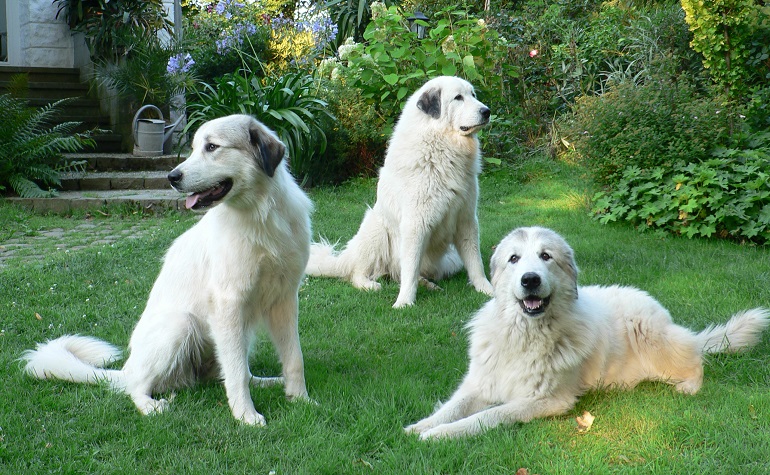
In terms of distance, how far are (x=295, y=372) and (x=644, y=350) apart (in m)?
1.90

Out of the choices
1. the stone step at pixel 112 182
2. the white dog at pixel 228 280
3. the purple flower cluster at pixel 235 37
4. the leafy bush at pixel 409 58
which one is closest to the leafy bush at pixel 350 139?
the leafy bush at pixel 409 58

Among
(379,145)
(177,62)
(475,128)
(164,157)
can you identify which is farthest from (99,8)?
(475,128)

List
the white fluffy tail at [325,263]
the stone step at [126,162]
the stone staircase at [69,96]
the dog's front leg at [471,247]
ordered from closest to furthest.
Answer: the dog's front leg at [471,247], the white fluffy tail at [325,263], the stone step at [126,162], the stone staircase at [69,96]

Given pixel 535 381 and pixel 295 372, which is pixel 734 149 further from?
pixel 295 372

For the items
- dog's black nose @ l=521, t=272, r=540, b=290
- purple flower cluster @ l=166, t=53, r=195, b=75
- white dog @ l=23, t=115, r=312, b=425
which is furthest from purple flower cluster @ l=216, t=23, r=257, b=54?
dog's black nose @ l=521, t=272, r=540, b=290

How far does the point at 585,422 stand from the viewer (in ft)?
11.0

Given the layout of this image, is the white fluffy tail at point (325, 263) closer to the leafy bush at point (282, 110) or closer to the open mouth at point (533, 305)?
the open mouth at point (533, 305)

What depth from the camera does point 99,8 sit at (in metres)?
12.1

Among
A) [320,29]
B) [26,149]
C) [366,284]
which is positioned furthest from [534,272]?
[320,29]

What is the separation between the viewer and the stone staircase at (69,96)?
11961mm

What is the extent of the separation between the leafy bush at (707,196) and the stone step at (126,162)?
7.00 m

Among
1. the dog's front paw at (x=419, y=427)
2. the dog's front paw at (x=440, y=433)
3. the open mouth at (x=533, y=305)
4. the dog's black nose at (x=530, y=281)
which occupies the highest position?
the dog's black nose at (x=530, y=281)

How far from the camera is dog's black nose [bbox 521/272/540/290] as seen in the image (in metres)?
3.34

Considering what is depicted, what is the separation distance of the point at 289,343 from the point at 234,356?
0.36 m
